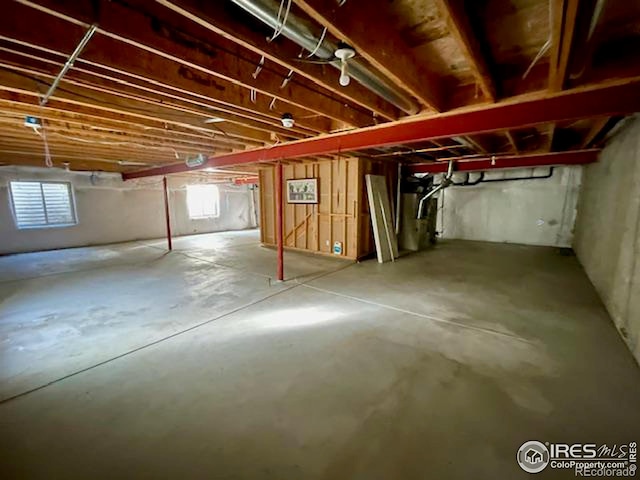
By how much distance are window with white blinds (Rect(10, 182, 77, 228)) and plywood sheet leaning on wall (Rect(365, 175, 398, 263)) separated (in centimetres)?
833

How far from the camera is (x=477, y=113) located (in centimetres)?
258

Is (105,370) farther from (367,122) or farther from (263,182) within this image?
(263,182)

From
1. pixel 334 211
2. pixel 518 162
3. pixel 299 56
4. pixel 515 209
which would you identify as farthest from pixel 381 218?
pixel 515 209

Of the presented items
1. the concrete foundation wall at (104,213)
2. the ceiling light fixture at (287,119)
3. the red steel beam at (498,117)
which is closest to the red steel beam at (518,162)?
the red steel beam at (498,117)

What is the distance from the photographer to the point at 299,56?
179cm

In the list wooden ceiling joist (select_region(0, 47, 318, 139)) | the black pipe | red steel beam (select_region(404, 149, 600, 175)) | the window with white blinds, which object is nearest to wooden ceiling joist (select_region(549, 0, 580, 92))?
wooden ceiling joist (select_region(0, 47, 318, 139))

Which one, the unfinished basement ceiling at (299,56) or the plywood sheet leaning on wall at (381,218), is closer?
the unfinished basement ceiling at (299,56)

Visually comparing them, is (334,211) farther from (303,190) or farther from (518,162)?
(518,162)

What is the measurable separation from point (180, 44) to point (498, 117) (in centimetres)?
265

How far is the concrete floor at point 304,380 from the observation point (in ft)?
4.58

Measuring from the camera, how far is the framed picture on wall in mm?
6254

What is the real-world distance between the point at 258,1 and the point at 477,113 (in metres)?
2.28

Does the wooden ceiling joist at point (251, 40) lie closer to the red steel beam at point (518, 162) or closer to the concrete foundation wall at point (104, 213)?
the red steel beam at point (518, 162)

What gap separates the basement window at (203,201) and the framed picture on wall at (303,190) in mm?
5177
